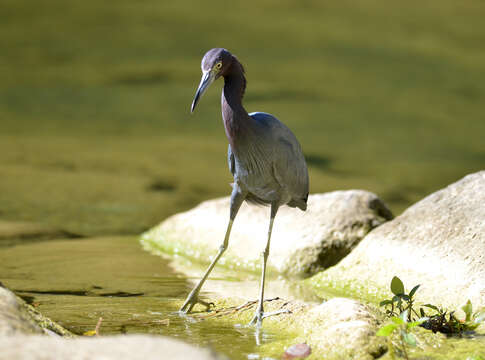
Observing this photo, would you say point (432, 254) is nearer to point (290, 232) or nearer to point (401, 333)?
point (290, 232)

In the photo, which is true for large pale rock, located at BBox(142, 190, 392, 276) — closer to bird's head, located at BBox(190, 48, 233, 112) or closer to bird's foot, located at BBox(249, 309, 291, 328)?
bird's foot, located at BBox(249, 309, 291, 328)

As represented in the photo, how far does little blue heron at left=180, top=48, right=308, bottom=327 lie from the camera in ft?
11.0

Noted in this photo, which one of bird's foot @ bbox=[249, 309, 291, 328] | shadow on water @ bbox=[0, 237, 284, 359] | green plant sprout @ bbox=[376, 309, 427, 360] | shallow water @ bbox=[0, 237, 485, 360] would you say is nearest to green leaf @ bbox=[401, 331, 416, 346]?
green plant sprout @ bbox=[376, 309, 427, 360]

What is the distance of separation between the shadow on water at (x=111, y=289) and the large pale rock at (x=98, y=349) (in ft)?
2.86

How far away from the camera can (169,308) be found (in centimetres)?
361

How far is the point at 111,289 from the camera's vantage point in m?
4.05

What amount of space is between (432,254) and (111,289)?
6.53 ft

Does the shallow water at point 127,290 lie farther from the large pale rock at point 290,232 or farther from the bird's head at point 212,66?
the bird's head at point 212,66

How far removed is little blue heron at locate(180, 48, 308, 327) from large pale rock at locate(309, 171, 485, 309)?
33.3 inches

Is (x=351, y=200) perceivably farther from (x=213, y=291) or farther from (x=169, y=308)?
(x=169, y=308)

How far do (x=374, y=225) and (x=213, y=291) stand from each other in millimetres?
1411

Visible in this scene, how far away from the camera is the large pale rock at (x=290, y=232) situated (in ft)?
15.6

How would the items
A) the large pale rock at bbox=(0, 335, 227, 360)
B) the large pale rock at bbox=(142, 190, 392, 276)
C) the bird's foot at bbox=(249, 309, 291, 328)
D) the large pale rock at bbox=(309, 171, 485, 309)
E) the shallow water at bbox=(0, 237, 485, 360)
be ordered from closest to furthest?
the large pale rock at bbox=(0, 335, 227, 360) → the shallow water at bbox=(0, 237, 485, 360) → the bird's foot at bbox=(249, 309, 291, 328) → the large pale rock at bbox=(309, 171, 485, 309) → the large pale rock at bbox=(142, 190, 392, 276)

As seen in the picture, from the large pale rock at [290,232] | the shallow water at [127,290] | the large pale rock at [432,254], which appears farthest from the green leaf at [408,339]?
the large pale rock at [290,232]
